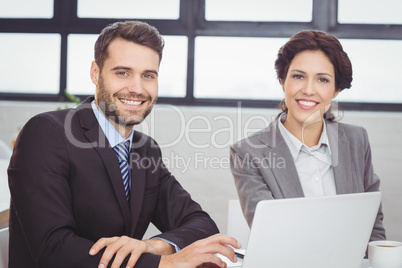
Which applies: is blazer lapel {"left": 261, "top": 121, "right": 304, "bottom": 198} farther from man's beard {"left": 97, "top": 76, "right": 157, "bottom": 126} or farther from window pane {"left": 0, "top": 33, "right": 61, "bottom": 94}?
window pane {"left": 0, "top": 33, "right": 61, "bottom": 94}

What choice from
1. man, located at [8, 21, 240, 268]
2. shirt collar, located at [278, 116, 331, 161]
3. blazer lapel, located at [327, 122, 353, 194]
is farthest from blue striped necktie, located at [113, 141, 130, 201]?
Answer: blazer lapel, located at [327, 122, 353, 194]

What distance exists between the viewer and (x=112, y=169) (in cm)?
157

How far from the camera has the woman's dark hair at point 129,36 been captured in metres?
1.69

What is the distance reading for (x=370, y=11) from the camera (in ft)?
12.0

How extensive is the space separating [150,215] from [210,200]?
1.85 m

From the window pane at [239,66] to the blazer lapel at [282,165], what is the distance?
166 cm

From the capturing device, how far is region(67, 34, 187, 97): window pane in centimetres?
377

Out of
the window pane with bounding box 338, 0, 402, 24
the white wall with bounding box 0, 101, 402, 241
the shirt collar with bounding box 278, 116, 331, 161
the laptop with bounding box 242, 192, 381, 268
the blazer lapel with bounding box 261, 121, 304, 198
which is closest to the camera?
the laptop with bounding box 242, 192, 381, 268

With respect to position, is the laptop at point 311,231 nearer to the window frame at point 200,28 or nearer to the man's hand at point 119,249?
the man's hand at point 119,249

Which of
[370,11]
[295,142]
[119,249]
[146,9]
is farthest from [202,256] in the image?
[370,11]

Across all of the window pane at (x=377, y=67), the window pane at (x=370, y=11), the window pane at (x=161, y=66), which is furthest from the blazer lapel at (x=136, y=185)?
the window pane at (x=370, y=11)

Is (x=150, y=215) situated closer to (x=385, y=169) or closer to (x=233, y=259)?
(x=233, y=259)

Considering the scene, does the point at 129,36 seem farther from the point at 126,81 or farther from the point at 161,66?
the point at 161,66

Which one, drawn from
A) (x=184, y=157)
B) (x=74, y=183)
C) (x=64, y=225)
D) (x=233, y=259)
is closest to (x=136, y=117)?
(x=74, y=183)
